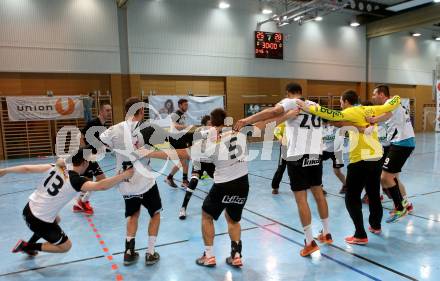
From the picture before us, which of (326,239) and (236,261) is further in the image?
(326,239)

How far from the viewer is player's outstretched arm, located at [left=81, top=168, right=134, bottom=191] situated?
296 centimetres

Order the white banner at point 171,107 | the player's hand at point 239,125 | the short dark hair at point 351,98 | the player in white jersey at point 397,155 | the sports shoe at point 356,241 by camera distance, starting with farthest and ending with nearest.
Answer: the white banner at point 171,107 < the player in white jersey at point 397,155 < the short dark hair at point 351,98 < the sports shoe at point 356,241 < the player's hand at point 239,125

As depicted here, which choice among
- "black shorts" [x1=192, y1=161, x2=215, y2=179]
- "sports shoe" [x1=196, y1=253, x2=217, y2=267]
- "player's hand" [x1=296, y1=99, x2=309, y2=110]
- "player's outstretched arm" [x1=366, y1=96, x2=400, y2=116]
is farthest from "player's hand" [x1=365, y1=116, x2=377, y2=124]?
"black shorts" [x1=192, y1=161, x2=215, y2=179]

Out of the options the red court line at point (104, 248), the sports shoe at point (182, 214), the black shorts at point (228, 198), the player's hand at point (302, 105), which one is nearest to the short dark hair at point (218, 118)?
the black shorts at point (228, 198)

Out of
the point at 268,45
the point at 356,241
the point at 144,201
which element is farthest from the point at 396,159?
the point at 268,45

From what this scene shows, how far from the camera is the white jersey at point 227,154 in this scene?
3.23 m

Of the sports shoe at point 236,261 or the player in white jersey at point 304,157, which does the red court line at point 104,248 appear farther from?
the player in white jersey at point 304,157

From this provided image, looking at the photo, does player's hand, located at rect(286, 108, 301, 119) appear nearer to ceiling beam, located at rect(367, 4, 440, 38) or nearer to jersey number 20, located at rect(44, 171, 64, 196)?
jersey number 20, located at rect(44, 171, 64, 196)

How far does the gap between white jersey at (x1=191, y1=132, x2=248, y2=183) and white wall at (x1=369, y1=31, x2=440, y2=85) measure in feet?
68.9

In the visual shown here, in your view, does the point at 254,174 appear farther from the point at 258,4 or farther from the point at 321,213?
the point at 258,4

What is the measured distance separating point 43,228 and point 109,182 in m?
1.18

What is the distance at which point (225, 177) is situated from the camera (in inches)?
128

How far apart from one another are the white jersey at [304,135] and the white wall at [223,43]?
12.4 metres

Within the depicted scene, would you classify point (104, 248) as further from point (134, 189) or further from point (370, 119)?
point (370, 119)
